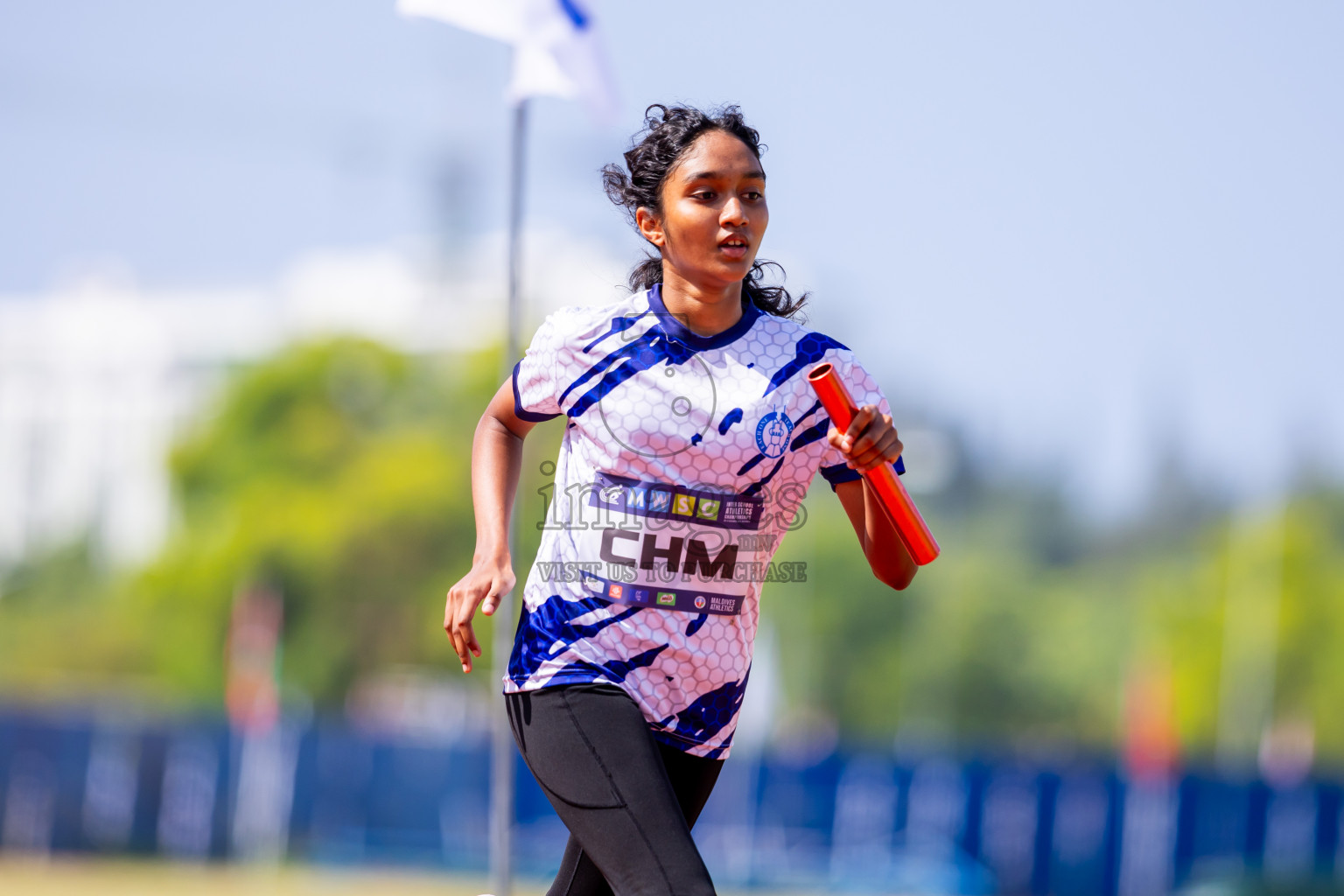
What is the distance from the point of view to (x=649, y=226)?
413cm

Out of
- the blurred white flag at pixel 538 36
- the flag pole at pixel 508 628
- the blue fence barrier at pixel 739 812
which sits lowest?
the blue fence barrier at pixel 739 812

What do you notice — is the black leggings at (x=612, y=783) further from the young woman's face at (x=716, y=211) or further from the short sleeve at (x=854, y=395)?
the young woman's face at (x=716, y=211)

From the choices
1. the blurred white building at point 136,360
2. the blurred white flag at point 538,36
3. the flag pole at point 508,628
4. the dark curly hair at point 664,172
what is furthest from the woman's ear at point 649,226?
the blurred white building at point 136,360

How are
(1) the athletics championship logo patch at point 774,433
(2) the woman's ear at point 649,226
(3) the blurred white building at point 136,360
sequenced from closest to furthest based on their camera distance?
(1) the athletics championship logo patch at point 774,433 < (2) the woman's ear at point 649,226 < (3) the blurred white building at point 136,360

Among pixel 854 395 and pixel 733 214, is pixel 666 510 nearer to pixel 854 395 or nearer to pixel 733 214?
pixel 854 395

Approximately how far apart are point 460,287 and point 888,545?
298 ft

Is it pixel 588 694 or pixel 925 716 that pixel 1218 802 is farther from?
pixel 925 716

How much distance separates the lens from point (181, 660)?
54688mm

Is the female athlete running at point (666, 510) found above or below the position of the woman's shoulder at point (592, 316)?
below

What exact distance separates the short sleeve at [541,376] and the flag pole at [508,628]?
7.70ft

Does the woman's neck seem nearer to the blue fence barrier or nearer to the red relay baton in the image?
the red relay baton

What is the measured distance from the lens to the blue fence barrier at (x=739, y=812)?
2262 centimetres

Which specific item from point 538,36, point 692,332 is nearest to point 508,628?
point 538,36

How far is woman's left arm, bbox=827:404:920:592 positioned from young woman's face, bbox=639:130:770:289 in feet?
1.60
